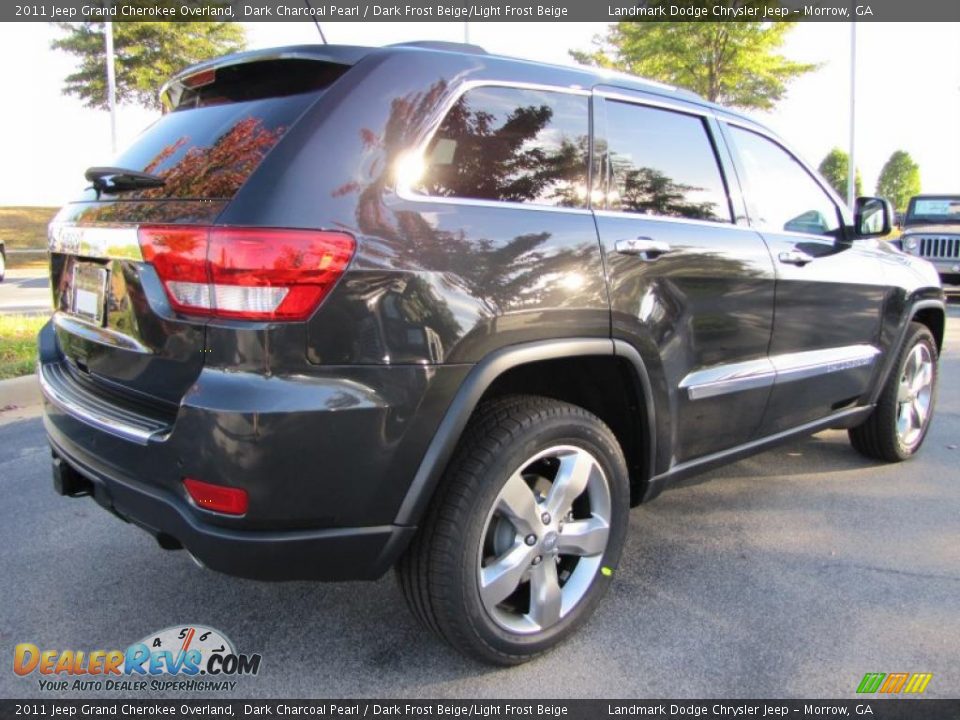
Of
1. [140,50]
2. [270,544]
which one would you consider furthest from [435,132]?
[140,50]

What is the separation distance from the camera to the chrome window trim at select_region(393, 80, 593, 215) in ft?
6.65

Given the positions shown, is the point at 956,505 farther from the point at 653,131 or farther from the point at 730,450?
the point at 653,131

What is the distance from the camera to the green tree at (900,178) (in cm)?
3369

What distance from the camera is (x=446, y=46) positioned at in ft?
A: 7.52

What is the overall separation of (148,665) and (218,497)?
2.92 ft

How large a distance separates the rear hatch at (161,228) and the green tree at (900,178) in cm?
3658

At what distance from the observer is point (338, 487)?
1920 millimetres

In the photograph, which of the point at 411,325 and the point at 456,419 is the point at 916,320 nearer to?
the point at 456,419

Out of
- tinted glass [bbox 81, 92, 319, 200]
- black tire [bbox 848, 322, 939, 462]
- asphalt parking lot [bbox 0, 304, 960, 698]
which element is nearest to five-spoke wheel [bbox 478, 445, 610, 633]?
asphalt parking lot [bbox 0, 304, 960, 698]

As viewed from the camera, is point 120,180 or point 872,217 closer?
point 120,180

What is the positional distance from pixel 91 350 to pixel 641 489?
6.37 ft

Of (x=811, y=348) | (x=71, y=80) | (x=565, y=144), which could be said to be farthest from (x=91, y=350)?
(x=71, y=80)

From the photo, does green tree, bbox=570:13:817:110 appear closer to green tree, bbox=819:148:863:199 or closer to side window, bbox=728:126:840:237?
green tree, bbox=819:148:863:199

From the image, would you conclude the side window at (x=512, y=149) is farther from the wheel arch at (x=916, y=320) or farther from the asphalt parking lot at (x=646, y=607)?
the wheel arch at (x=916, y=320)
